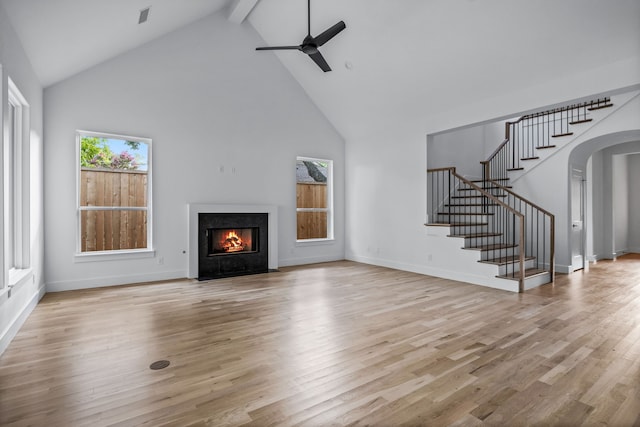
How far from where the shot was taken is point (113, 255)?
207 inches

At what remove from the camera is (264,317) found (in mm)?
3777

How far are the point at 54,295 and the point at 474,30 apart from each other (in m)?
6.63

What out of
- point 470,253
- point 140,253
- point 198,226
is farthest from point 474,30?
point 140,253

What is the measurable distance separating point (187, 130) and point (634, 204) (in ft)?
37.5

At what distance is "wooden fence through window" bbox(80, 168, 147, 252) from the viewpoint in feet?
17.1

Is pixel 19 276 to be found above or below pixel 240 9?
below

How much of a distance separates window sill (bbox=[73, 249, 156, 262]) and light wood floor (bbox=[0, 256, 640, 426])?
57cm

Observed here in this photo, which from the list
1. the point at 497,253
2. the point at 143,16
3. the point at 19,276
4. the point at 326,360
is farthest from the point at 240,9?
Answer: the point at 497,253

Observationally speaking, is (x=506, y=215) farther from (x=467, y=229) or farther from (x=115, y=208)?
(x=115, y=208)

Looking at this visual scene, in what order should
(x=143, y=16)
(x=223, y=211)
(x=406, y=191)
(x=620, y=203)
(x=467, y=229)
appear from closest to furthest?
(x=143, y=16)
(x=223, y=211)
(x=467, y=229)
(x=406, y=191)
(x=620, y=203)

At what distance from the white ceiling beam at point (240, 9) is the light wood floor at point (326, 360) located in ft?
15.4

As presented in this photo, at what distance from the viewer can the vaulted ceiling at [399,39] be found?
3697 mm

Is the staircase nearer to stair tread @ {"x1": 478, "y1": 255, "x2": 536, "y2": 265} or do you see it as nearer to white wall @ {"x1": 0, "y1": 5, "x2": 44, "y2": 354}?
stair tread @ {"x1": 478, "y1": 255, "x2": 536, "y2": 265}

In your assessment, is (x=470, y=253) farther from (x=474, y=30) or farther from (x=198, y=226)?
(x=198, y=226)
